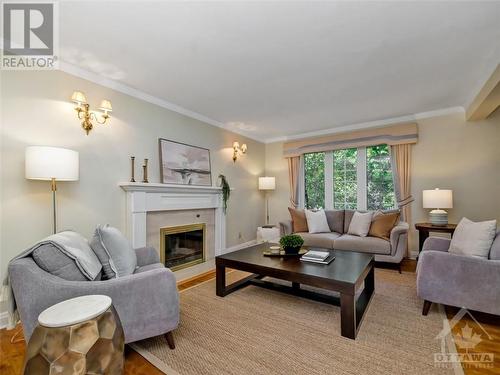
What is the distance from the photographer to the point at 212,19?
1.82m

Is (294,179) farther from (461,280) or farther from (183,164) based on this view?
(461,280)

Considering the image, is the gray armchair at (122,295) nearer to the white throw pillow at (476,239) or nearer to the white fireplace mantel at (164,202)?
the white fireplace mantel at (164,202)

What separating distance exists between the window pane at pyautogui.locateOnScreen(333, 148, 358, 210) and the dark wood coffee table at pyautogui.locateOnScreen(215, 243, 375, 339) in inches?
81.7

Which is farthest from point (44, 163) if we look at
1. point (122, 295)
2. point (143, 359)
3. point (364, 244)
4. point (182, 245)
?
point (364, 244)

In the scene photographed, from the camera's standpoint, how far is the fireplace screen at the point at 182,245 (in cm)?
318

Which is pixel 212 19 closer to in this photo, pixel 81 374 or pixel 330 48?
pixel 330 48

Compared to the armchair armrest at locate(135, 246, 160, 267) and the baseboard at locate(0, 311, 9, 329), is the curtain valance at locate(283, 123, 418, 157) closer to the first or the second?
the armchair armrest at locate(135, 246, 160, 267)

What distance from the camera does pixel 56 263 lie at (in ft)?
4.81

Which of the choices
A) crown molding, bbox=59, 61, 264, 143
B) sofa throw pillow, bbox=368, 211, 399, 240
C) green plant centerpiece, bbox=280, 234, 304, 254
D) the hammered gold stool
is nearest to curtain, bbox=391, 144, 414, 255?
sofa throw pillow, bbox=368, 211, 399, 240

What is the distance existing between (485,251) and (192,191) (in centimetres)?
320

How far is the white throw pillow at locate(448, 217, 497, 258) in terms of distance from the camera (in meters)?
2.06

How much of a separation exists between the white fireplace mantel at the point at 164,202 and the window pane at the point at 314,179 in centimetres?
201

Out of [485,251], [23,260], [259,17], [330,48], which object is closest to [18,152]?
[23,260]

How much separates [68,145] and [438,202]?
14.8 feet
